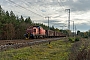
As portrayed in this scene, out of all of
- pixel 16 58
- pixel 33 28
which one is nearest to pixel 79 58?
pixel 16 58

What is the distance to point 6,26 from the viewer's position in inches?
2660

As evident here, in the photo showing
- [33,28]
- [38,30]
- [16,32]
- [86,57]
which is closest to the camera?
[86,57]

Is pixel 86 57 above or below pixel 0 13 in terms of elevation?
below

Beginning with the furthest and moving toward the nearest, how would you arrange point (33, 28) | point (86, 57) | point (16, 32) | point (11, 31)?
point (16, 32) → point (11, 31) → point (33, 28) → point (86, 57)

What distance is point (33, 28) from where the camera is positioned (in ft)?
149

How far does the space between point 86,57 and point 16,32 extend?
65.1 meters

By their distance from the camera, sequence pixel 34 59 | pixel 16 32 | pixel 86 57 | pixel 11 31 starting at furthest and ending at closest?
pixel 16 32 → pixel 11 31 → pixel 34 59 → pixel 86 57

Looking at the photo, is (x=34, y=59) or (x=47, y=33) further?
(x=47, y=33)

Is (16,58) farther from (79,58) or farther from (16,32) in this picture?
(16,32)

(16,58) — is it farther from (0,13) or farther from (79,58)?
(0,13)

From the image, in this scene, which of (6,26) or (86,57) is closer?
(86,57)

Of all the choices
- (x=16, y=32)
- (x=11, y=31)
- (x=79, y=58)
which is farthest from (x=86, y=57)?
(x=16, y=32)

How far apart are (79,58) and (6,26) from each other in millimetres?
60900

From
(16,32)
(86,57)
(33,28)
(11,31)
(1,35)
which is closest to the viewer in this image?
(86,57)
